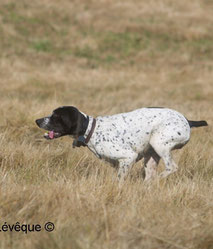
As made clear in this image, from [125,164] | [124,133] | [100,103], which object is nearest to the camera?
[125,164]

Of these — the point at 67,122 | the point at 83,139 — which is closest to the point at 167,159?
the point at 83,139

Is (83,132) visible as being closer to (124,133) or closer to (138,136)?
(124,133)

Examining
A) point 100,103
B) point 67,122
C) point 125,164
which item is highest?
point 67,122

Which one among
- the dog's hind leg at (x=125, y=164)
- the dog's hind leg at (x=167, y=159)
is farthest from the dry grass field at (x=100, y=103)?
the dog's hind leg at (x=125, y=164)

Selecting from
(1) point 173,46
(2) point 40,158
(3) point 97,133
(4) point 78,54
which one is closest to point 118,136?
(3) point 97,133

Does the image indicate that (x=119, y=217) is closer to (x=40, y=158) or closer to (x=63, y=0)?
(x=40, y=158)

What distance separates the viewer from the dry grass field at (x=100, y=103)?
147 inches

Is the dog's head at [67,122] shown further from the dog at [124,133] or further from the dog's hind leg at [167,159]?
the dog's hind leg at [167,159]

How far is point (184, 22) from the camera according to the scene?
22.7 meters

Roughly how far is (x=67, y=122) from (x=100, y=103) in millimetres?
5655

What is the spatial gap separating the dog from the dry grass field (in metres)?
0.27

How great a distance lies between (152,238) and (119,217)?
0.37m

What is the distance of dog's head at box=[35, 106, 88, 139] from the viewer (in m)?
5.50

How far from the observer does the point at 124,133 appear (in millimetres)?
5586
